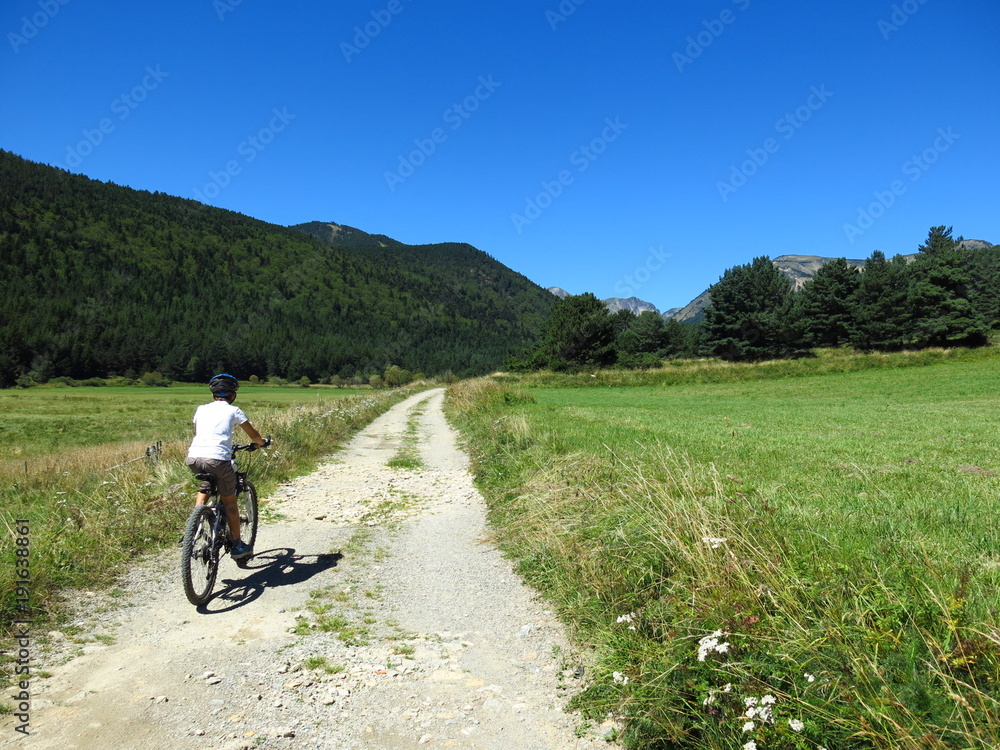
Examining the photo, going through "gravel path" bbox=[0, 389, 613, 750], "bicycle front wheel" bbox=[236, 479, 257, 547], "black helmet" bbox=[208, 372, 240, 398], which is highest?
"black helmet" bbox=[208, 372, 240, 398]

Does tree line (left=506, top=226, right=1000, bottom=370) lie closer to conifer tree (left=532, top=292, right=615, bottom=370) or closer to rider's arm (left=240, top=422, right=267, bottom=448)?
conifer tree (left=532, top=292, right=615, bottom=370)

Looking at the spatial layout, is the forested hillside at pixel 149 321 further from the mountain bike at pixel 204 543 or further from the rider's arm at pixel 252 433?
the mountain bike at pixel 204 543

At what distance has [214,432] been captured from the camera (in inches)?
220

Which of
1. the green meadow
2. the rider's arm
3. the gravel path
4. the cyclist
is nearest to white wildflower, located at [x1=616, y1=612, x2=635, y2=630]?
the gravel path

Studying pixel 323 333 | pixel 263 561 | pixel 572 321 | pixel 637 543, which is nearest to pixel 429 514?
pixel 263 561

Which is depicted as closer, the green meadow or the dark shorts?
the dark shorts

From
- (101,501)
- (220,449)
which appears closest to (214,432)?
(220,449)

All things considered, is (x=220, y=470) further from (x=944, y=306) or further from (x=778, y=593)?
(x=944, y=306)

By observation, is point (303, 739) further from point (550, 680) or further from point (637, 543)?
point (637, 543)

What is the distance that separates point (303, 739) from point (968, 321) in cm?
5993

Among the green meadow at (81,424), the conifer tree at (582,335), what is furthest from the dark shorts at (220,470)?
the conifer tree at (582,335)

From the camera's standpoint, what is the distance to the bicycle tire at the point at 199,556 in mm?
4789

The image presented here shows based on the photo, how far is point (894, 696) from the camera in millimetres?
2318

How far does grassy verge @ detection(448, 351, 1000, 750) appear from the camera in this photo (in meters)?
2.43
